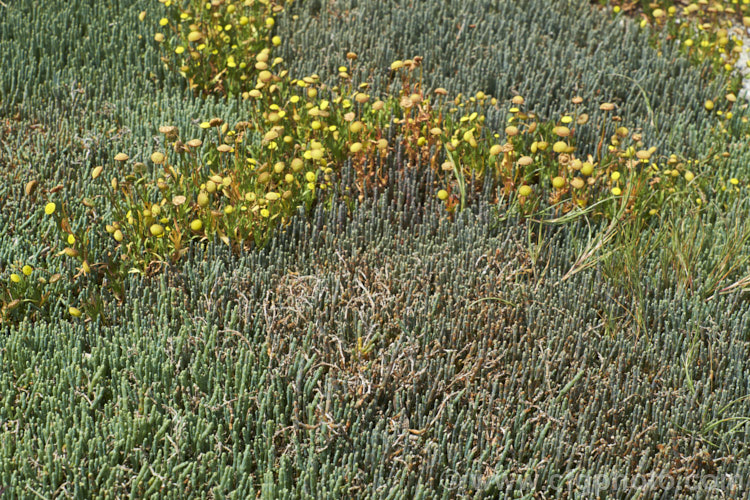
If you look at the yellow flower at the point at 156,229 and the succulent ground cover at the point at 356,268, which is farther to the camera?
the yellow flower at the point at 156,229

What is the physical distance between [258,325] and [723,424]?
2.02 meters

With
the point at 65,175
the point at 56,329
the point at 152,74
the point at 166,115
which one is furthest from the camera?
the point at 152,74

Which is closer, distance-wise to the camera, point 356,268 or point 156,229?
point 156,229

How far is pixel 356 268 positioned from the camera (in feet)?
11.7

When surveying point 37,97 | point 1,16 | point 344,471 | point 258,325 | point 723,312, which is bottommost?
point 344,471

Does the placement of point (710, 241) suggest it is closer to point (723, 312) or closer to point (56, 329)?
point (723, 312)

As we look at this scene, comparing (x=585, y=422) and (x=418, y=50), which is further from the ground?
(x=418, y=50)

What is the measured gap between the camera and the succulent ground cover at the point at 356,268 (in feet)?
9.17

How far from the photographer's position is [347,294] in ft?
11.4

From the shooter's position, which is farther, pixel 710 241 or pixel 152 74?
pixel 152 74

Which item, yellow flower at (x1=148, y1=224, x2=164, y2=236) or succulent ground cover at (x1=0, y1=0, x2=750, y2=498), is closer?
succulent ground cover at (x1=0, y1=0, x2=750, y2=498)

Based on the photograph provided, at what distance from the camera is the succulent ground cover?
2.79 meters

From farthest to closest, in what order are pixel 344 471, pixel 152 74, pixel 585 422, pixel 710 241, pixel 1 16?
1. pixel 1 16
2. pixel 152 74
3. pixel 710 241
4. pixel 585 422
5. pixel 344 471

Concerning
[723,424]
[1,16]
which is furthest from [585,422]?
[1,16]
